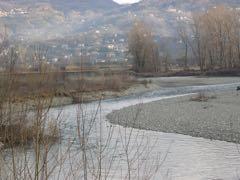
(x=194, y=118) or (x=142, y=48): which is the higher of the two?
(x=142, y=48)

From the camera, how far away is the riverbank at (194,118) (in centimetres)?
2383

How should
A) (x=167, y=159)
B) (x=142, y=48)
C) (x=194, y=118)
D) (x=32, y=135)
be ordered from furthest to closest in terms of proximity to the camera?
(x=142, y=48) < (x=194, y=118) < (x=167, y=159) < (x=32, y=135)

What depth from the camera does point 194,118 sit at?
96.6 feet

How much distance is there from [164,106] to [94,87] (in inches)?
904

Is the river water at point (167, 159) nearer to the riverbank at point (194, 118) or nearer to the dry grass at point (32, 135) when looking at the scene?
the riverbank at point (194, 118)

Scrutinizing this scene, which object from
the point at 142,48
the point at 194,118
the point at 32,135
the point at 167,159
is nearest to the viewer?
the point at 32,135

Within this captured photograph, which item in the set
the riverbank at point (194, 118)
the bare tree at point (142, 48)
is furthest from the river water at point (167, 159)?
the bare tree at point (142, 48)

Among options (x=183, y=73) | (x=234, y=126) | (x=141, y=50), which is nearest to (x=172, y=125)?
(x=234, y=126)

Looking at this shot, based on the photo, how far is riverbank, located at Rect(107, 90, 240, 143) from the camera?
2383cm

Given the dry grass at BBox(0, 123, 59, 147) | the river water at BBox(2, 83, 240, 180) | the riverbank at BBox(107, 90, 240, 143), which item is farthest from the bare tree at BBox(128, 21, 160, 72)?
the dry grass at BBox(0, 123, 59, 147)

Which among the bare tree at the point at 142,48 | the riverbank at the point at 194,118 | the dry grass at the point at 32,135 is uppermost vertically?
the bare tree at the point at 142,48

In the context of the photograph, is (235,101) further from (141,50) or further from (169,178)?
(141,50)

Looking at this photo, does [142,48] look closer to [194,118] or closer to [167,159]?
[194,118]

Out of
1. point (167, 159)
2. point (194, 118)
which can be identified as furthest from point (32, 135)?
point (194, 118)
